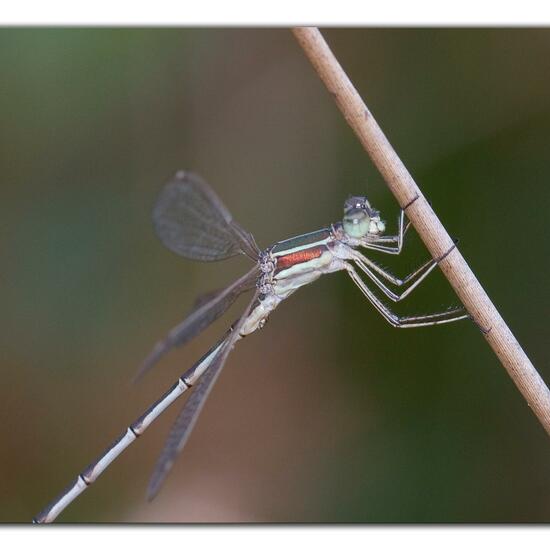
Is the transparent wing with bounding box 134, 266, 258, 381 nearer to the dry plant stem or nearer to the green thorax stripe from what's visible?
the green thorax stripe

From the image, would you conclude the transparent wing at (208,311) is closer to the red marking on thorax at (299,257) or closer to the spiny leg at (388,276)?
the red marking on thorax at (299,257)

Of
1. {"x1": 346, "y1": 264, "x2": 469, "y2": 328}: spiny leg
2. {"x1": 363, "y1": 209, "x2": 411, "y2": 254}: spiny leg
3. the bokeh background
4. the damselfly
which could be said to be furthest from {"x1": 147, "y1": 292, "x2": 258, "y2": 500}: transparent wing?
the bokeh background

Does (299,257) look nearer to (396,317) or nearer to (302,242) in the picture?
(302,242)

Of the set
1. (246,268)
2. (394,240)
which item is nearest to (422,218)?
(394,240)

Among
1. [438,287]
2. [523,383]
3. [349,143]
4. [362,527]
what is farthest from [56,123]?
→ [523,383]

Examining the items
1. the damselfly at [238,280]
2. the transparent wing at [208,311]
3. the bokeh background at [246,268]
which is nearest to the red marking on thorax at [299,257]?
the damselfly at [238,280]

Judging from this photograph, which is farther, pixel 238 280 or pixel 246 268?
pixel 246 268

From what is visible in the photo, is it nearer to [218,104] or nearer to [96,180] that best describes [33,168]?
[96,180]
